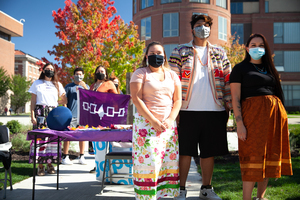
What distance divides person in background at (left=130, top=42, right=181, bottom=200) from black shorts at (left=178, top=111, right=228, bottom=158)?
380 millimetres

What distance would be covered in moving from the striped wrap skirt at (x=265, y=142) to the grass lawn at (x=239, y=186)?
997mm

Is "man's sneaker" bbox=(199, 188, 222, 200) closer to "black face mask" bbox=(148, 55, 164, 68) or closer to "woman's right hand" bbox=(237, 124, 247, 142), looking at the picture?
"woman's right hand" bbox=(237, 124, 247, 142)

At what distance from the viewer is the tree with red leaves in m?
14.5

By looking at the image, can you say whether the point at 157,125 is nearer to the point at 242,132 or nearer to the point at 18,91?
the point at 242,132

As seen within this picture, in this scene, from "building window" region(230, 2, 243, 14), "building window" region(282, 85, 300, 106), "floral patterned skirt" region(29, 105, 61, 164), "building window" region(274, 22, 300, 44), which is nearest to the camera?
"floral patterned skirt" region(29, 105, 61, 164)

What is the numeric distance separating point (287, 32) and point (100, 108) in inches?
1803

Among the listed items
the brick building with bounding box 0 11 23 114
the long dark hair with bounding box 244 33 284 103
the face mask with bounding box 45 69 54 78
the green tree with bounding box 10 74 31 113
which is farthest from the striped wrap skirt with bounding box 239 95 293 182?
the brick building with bounding box 0 11 23 114

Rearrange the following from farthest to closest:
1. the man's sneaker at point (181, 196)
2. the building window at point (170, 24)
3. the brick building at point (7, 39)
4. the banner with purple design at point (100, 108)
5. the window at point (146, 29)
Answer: the brick building at point (7, 39), the window at point (146, 29), the building window at point (170, 24), the banner with purple design at point (100, 108), the man's sneaker at point (181, 196)

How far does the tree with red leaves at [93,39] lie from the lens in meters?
14.5

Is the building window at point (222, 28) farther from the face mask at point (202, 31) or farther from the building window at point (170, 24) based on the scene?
the face mask at point (202, 31)

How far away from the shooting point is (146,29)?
3450cm

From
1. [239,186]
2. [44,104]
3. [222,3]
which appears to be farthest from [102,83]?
[222,3]

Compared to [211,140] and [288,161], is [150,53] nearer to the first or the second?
[211,140]

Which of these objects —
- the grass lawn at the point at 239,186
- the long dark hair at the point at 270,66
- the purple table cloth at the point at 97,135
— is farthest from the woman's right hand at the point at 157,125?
the grass lawn at the point at 239,186
